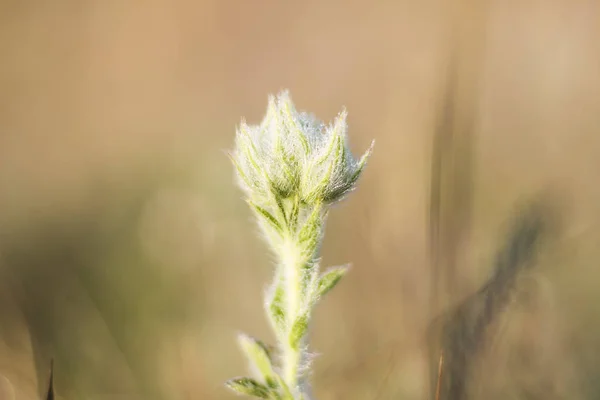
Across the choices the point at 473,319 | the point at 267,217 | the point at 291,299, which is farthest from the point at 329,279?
the point at 473,319

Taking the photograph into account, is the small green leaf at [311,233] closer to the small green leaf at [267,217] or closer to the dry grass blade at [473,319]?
the small green leaf at [267,217]

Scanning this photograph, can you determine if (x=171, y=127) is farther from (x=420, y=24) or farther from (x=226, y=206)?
(x=420, y=24)

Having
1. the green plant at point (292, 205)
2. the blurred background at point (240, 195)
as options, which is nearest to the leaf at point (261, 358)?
the green plant at point (292, 205)

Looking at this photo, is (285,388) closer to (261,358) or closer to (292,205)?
(261,358)

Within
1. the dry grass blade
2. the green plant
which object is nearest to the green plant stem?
the green plant

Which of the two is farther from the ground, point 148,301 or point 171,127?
point 171,127

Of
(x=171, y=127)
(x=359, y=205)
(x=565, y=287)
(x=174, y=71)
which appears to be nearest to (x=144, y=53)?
(x=174, y=71)
